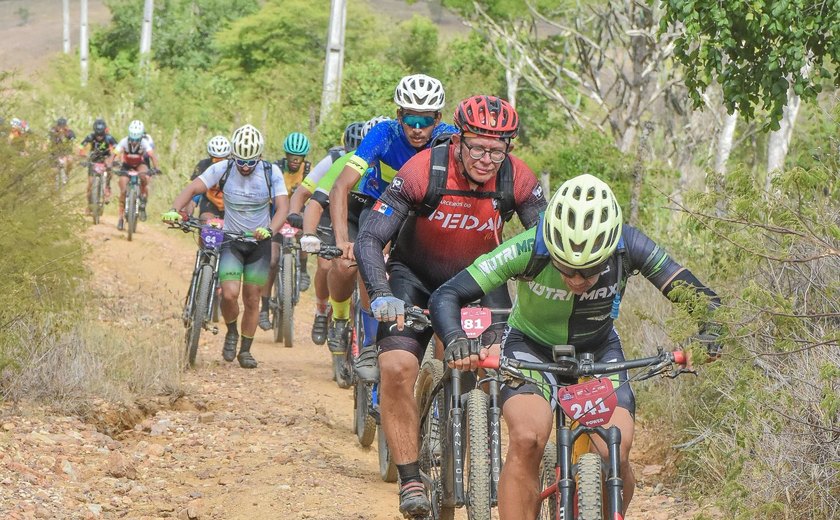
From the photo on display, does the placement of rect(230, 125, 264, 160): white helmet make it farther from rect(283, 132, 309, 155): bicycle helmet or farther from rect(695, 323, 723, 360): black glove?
rect(695, 323, 723, 360): black glove

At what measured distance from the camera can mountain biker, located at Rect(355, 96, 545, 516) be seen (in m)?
6.24

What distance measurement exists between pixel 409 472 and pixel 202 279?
5965mm

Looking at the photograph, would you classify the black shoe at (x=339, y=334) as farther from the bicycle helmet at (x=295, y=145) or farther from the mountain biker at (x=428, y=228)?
the bicycle helmet at (x=295, y=145)

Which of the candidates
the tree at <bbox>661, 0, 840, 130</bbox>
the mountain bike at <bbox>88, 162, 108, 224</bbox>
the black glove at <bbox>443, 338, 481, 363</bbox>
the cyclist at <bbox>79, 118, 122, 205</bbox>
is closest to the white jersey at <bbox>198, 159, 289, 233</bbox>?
the tree at <bbox>661, 0, 840, 130</bbox>

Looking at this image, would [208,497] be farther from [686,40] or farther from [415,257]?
[686,40]

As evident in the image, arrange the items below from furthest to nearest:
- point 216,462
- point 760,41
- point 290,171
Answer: point 290,171 < point 216,462 < point 760,41

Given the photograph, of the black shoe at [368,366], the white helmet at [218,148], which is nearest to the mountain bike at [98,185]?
the white helmet at [218,148]

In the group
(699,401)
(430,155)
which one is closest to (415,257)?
(430,155)

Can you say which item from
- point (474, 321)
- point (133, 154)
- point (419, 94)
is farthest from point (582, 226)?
point (133, 154)

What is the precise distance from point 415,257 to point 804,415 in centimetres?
220

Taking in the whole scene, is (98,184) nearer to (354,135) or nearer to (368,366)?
(354,135)

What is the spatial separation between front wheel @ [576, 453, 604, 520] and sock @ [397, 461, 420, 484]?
178 cm

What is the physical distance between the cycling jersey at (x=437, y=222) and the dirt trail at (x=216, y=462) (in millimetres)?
1511

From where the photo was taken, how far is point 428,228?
6.71 m
